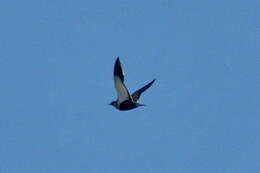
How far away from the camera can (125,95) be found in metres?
60.6

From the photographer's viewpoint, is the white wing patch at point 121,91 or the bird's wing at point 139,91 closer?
the white wing patch at point 121,91

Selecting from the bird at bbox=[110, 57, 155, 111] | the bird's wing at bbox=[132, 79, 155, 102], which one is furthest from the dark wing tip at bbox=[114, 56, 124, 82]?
the bird's wing at bbox=[132, 79, 155, 102]

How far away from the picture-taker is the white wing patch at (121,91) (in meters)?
60.2

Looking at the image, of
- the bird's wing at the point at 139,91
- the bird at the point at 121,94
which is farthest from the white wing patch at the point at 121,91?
the bird's wing at the point at 139,91

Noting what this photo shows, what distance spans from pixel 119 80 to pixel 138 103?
1226 mm

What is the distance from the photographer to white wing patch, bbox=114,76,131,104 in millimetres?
60219

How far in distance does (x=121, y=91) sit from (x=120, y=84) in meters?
0.34

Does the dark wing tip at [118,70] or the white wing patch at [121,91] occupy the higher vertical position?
the dark wing tip at [118,70]

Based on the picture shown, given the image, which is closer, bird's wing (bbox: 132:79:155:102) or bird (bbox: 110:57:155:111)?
bird (bbox: 110:57:155:111)

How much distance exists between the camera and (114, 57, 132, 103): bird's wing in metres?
60.2

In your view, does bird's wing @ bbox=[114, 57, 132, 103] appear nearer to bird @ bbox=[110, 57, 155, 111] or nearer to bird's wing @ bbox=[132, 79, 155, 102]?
bird @ bbox=[110, 57, 155, 111]

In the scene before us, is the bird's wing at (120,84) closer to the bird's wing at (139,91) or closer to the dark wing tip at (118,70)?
the dark wing tip at (118,70)

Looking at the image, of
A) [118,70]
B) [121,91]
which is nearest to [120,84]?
[121,91]

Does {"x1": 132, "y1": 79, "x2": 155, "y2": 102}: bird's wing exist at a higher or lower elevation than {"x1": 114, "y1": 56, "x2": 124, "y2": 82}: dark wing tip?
lower
